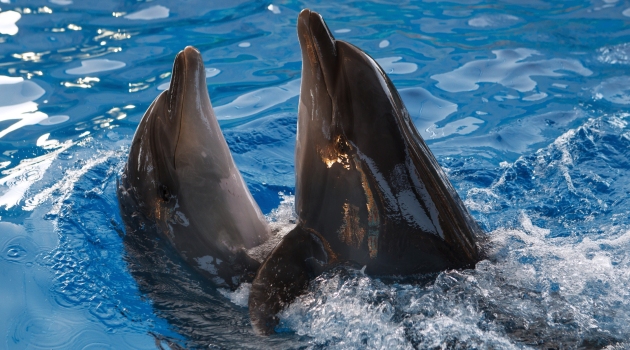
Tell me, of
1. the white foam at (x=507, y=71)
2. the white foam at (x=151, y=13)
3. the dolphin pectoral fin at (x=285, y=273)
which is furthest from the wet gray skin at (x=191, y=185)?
the white foam at (x=151, y=13)

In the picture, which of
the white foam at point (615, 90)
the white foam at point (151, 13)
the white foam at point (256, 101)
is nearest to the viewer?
the white foam at point (256, 101)

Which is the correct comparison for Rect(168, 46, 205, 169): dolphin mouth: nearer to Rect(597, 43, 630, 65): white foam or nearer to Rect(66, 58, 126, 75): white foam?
Rect(66, 58, 126, 75): white foam

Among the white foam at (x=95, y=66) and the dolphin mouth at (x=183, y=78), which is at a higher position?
the dolphin mouth at (x=183, y=78)

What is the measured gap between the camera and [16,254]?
498 cm

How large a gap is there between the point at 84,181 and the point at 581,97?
570 centimetres

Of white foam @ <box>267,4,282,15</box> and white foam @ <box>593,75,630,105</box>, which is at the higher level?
white foam @ <box>267,4,282,15</box>

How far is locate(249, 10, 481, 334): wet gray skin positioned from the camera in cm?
372

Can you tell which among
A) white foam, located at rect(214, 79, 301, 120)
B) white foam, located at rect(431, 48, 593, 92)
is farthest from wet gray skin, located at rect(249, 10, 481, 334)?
white foam, located at rect(431, 48, 593, 92)

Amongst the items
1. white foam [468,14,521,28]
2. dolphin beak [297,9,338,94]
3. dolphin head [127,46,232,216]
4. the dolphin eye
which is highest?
dolphin beak [297,9,338,94]

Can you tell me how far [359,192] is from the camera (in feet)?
12.5

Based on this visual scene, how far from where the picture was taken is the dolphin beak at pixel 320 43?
12.4 feet

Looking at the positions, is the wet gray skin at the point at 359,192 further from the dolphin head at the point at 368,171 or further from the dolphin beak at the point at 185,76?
the dolphin beak at the point at 185,76

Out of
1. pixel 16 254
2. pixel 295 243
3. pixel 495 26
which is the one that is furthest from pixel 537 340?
pixel 495 26

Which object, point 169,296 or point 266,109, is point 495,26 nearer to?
point 266,109
